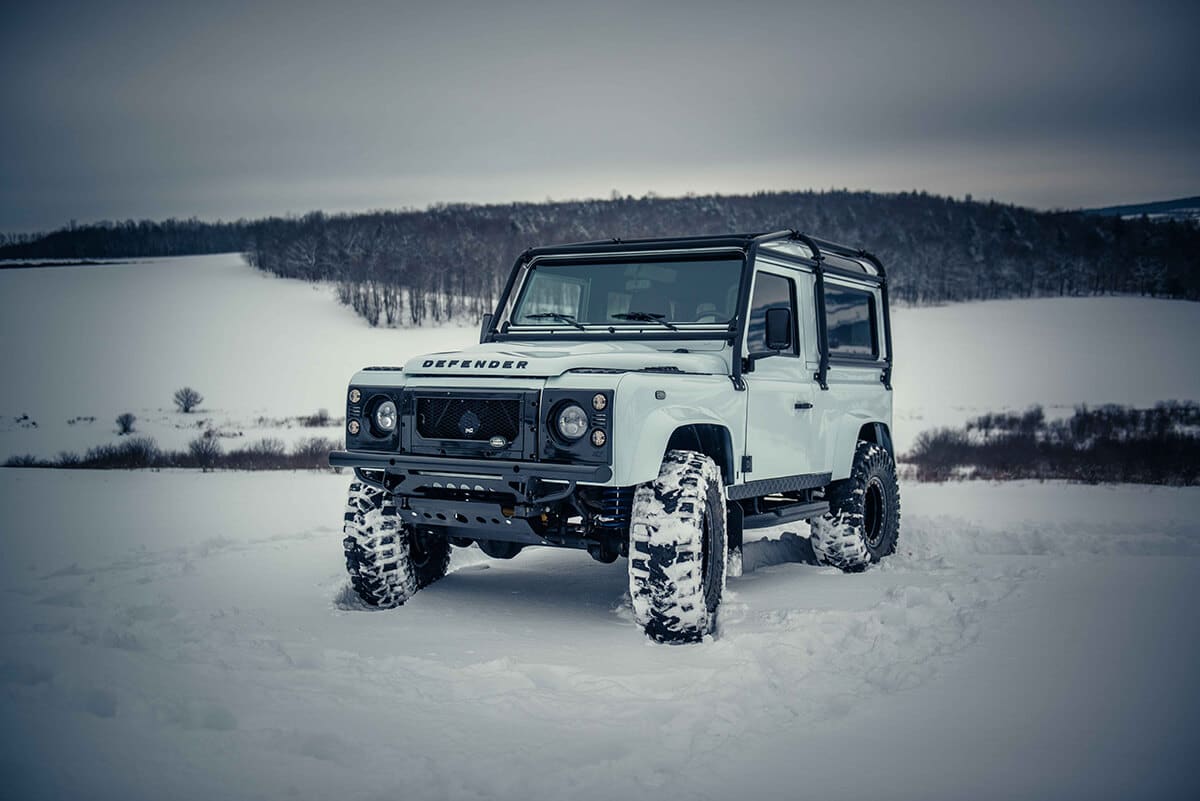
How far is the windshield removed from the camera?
21.4ft

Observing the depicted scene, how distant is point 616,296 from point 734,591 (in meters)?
2.29

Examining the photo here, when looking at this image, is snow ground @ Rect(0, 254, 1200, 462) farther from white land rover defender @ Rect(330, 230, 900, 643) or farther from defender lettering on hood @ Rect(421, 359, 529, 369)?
defender lettering on hood @ Rect(421, 359, 529, 369)

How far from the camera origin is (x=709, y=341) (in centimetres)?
629

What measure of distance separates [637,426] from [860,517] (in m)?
Answer: 3.47

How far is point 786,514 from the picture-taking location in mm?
6941

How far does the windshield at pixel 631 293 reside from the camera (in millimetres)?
6535

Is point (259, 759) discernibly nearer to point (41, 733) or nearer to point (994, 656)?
point (41, 733)

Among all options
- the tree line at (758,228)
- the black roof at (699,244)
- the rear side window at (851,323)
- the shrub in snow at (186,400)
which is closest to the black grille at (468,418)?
the black roof at (699,244)

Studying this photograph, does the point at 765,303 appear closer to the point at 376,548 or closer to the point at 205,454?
the point at 376,548

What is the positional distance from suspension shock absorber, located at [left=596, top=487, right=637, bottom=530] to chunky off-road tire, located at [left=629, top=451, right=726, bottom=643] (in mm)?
148

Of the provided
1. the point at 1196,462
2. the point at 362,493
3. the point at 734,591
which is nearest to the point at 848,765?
the point at 734,591

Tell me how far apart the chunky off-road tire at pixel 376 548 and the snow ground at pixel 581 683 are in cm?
21

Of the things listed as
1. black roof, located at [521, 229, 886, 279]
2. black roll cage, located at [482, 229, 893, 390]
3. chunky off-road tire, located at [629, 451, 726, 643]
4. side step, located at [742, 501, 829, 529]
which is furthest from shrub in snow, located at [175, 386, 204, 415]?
chunky off-road tire, located at [629, 451, 726, 643]

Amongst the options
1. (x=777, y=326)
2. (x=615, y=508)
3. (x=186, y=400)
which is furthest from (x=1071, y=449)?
(x=186, y=400)
